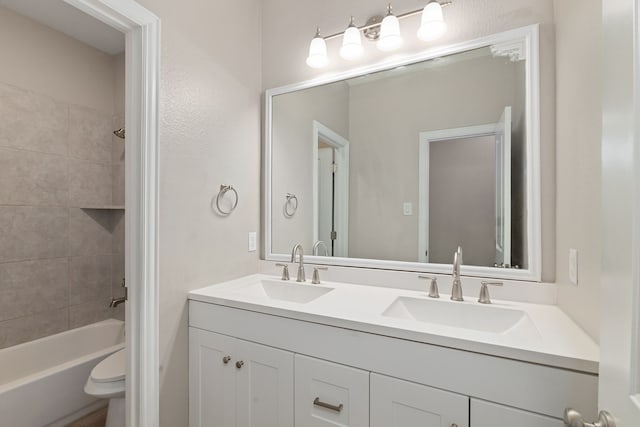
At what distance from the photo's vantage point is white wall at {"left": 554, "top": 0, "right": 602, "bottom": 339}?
82 cm

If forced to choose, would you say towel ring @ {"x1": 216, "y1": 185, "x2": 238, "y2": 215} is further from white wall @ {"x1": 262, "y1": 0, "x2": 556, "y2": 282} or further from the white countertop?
white wall @ {"x1": 262, "y1": 0, "x2": 556, "y2": 282}

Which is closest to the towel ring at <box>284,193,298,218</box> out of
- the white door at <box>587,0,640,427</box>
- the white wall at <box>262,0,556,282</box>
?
the white wall at <box>262,0,556,282</box>

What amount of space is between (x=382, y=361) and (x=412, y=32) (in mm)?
1498

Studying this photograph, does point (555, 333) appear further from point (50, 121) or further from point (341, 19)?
point (50, 121)

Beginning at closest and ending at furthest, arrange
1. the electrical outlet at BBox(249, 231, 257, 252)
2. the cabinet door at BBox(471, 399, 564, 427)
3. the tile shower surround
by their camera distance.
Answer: the cabinet door at BBox(471, 399, 564, 427) → the electrical outlet at BBox(249, 231, 257, 252) → the tile shower surround

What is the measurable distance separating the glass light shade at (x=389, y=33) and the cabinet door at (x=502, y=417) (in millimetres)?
1496

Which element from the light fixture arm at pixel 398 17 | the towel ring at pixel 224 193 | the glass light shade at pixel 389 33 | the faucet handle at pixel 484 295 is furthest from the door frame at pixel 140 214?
the faucet handle at pixel 484 295

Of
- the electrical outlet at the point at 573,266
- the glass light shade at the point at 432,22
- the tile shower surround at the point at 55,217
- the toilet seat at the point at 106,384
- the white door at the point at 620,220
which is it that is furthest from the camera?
the tile shower surround at the point at 55,217

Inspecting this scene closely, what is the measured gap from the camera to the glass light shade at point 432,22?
1343 millimetres

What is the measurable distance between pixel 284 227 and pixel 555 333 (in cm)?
135

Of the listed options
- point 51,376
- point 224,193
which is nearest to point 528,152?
point 224,193

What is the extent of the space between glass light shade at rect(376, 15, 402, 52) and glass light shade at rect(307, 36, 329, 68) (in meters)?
0.32

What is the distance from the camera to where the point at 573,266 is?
988 mm

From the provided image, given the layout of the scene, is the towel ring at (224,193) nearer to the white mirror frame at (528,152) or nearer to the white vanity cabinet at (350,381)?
the white vanity cabinet at (350,381)
